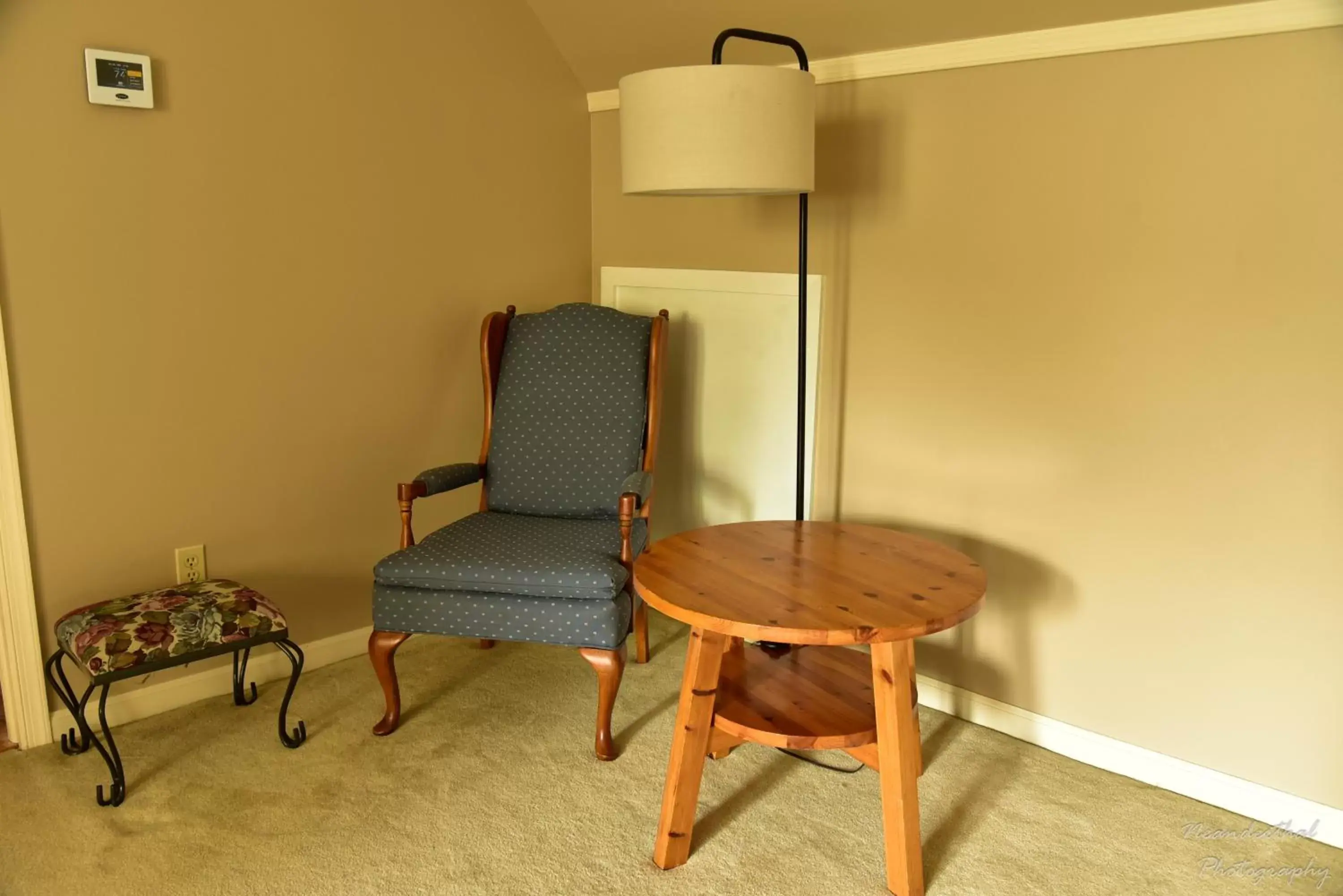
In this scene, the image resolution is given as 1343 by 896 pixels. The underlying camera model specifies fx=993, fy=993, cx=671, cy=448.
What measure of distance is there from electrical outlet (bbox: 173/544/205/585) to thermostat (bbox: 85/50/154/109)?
3.51 ft

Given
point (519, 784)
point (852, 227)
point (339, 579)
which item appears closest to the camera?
point (519, 784)

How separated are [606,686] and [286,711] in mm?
808

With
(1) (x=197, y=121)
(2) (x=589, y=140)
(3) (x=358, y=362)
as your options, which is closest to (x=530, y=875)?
(3) (x=358, y=362)

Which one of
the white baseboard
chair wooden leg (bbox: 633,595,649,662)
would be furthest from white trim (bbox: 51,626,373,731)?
chair wooden leg (bbox: 633,595,649,662)

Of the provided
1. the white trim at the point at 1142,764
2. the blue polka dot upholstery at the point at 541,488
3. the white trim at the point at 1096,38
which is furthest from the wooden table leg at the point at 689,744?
the white trim at the point at 1096,38

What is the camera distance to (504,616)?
90.7 inches

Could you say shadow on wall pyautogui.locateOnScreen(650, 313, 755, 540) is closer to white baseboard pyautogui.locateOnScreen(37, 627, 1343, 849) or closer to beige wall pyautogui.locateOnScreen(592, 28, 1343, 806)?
beige wall pyautogui.locateOnScreen(592, 28, 1343, 806)

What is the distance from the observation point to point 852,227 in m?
2.62

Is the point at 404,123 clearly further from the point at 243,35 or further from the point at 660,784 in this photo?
the point at 660,784

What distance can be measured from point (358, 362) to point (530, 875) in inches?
59.3

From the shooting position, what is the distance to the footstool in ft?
6.80

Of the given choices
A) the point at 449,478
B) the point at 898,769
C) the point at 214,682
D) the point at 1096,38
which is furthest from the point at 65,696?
the point at 1096,38

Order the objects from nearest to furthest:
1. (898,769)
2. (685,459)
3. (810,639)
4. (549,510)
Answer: (810,639) → (898,769) → (549,510) → (685,459)

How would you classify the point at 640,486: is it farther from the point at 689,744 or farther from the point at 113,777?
the point at 113,777
